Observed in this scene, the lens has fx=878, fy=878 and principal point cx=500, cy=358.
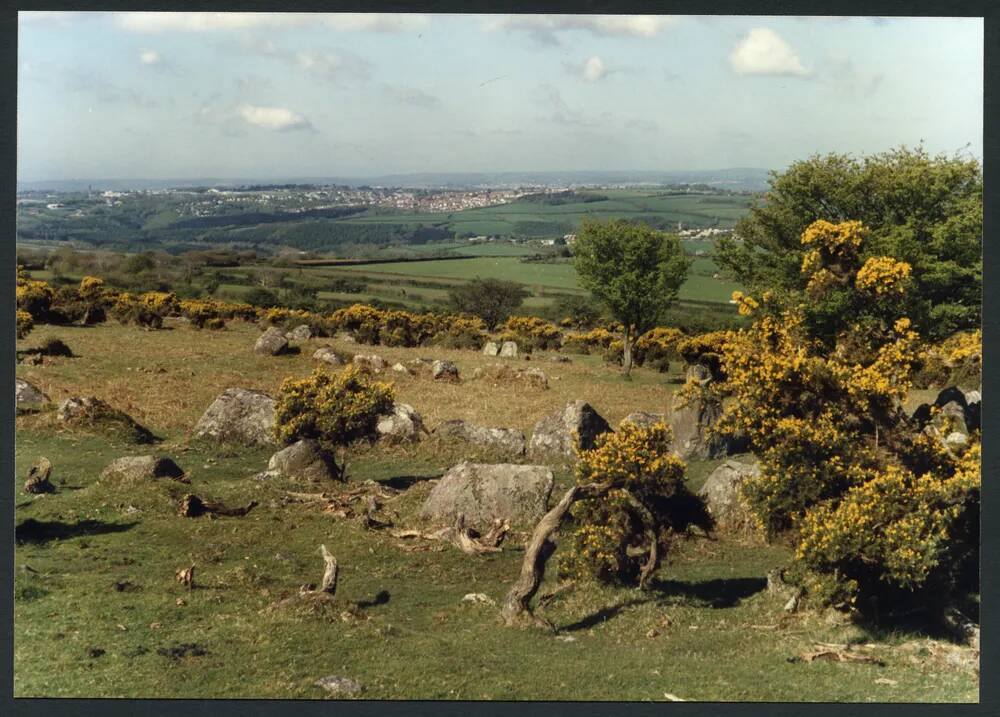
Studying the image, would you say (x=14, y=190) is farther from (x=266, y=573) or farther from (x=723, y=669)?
(x=723, y=669)

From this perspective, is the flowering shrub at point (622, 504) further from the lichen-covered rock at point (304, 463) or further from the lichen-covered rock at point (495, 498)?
the lichen-covered rock at point (304, 463)

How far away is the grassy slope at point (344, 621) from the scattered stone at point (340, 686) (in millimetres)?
110

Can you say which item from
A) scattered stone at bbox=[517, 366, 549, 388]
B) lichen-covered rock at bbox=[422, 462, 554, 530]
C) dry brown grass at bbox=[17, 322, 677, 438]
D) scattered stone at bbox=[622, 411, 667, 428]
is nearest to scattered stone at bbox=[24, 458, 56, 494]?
dry brown grass at bbox=[17, 322, 677, 438]

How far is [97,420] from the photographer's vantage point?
51.3 feet

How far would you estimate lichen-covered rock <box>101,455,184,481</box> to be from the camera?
45.0ft

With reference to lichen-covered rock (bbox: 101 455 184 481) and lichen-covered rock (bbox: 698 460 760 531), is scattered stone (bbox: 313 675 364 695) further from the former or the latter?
lichen-covered rock (bbox: 698 460 760 531)

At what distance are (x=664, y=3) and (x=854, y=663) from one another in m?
8.21

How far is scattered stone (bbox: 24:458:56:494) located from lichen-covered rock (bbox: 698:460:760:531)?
33.6 ft

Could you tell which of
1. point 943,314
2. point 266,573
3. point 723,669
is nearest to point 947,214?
point 943,314

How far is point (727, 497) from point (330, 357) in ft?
30.6

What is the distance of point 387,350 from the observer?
21.7 meters

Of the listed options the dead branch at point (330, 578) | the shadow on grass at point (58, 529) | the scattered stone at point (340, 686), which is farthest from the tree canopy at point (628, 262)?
the scattered stone at point (340, 686)

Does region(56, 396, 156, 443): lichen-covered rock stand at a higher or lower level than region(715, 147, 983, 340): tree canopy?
lower

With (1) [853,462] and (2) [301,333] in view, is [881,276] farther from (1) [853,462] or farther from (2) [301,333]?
(2) [301,333]
